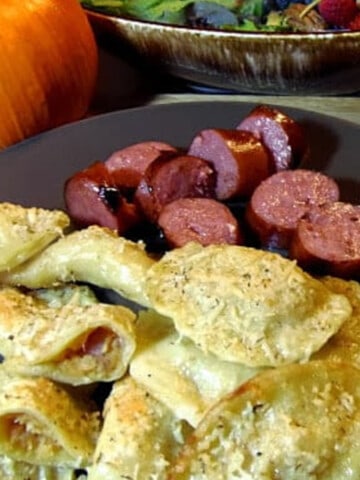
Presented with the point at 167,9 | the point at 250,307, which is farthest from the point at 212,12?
the point at 250,307

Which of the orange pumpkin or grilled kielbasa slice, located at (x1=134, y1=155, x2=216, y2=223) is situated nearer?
grilled kielbasa slice, located at (x1=134, y1=155, x2=216, y2=223)

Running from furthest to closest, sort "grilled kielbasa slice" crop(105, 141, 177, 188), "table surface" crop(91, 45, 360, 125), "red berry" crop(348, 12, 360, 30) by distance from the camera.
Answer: "red berry" crop(348, 12, 360, 30) → "table surface" crop(91, 45, 360, 125) → "grilled kielbasa slice" crop(105, 141, 177, 188)

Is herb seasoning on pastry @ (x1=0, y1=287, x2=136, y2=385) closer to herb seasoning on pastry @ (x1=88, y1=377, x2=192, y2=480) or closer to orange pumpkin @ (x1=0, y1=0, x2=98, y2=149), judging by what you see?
herb seasoning on pastry @ (x1=88, y1=377, x2=192, y2=480)

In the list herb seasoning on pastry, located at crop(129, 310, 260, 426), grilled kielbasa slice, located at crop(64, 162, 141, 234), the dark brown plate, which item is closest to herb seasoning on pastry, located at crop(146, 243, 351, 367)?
herb seasoning on pastry, located at crop(129, 310, 260, 426)

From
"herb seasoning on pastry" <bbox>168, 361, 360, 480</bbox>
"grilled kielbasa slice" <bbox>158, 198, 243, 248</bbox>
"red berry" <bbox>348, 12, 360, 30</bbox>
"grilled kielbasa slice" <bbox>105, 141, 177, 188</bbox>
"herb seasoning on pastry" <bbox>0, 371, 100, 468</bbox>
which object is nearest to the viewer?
Answer: "herb seasoning on pastry" <bbox>168, 361, 360, 480</bbox>

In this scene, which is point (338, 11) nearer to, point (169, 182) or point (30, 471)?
point (169, 182)

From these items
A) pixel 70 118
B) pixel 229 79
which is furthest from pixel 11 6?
pixel 229 79
